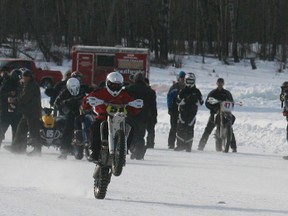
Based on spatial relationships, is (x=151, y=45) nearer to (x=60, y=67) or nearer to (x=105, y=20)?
(x=105, y=20)

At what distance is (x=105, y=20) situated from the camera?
5656 cm

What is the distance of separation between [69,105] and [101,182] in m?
6.12

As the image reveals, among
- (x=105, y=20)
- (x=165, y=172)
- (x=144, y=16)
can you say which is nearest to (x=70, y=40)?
(x=105, y=20)

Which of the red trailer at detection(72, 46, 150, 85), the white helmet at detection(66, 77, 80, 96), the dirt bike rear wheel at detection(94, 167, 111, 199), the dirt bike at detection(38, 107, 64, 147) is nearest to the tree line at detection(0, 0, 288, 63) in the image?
the red trailer at detection(72, 46, 150, 85)

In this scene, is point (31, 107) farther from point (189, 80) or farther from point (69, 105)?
point (189, 80)

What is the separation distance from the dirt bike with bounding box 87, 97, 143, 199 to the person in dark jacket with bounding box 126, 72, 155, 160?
5.65m

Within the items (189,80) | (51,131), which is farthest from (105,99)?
(189,80)

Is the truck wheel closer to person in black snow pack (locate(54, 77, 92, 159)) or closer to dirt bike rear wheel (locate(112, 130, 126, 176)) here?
person in black snow pack (locate(54, 77, 92, 159))

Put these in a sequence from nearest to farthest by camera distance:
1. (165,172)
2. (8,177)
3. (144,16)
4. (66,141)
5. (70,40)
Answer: (8,177)
(165,172)
(66,141)
(70,40)
(144,16)

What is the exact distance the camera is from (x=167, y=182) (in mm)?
13484

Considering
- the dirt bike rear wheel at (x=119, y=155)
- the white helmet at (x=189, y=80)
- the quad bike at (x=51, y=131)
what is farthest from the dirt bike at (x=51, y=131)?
the dirt bike rear wheel at (x=119, y=155)

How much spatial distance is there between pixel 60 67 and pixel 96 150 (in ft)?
123

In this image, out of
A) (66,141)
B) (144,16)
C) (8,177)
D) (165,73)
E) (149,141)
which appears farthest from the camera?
(144,16)

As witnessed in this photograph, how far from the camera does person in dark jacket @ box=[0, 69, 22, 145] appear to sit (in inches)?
730
